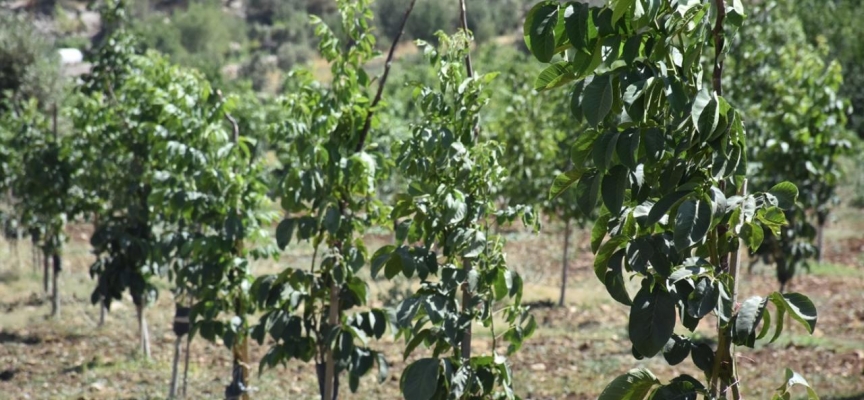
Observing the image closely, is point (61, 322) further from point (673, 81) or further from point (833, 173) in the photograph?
point (673, 81)

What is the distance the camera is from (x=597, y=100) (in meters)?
2.18

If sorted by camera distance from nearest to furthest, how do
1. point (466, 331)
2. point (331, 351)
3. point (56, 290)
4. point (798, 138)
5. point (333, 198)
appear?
point (466, 331), point (333, 198), point (331, 351), point (798, 138), point (56, 290)

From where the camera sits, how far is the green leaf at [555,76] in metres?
2.38

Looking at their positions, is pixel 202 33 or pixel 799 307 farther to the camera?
pixel 202 33

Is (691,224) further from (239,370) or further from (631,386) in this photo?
(239,370)

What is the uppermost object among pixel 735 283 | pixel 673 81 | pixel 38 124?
pixel 38 124

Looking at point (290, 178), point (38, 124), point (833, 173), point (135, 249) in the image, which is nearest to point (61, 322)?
point (38, 124)

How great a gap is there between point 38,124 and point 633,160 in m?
9.48

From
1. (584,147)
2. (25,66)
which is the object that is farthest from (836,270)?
(25,66)

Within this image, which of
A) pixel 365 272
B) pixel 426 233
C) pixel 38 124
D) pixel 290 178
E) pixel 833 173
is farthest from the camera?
pixel 365 272

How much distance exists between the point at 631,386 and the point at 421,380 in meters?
1.13

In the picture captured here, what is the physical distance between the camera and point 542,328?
1090cm

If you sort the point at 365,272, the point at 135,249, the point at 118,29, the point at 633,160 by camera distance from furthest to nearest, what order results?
the point at 365,272 → the point at 118,29 → the point at 135,249 → the point at 633,160

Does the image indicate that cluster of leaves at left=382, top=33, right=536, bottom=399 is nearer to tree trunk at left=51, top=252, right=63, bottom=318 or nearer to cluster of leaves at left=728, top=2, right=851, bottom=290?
cluster of leaves at left=728, top=2, right=851, bottom=290
